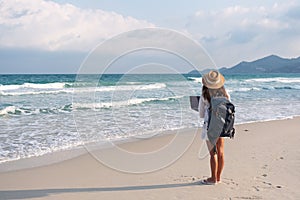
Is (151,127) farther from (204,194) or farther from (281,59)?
(281,59)

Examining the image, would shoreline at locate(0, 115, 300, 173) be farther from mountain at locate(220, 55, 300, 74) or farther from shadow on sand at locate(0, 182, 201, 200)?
mountain at locate(220, 55, 300, 74)

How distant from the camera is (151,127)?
10570mm

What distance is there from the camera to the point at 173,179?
5219mm

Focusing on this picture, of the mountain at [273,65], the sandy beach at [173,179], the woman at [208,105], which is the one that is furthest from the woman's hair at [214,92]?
the mountain at [273,65]

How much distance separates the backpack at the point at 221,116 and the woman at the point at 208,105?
10 centimetres

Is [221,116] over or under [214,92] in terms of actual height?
under

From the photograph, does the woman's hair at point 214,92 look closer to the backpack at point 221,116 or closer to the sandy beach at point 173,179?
the backpack at point 221,116

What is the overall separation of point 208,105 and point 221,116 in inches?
9.9

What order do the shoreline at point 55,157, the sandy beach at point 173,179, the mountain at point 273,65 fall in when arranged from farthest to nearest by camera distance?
the mountain at point 273,65, the shoreline at point 55,157, the sandy beach at point 173,179

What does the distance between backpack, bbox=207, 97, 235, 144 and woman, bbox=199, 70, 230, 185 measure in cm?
10

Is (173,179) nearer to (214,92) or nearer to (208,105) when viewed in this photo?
(208,105)

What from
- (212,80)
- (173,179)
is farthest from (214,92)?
(173,179)

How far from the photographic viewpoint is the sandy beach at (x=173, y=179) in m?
4.62

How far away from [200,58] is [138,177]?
6.42ft
